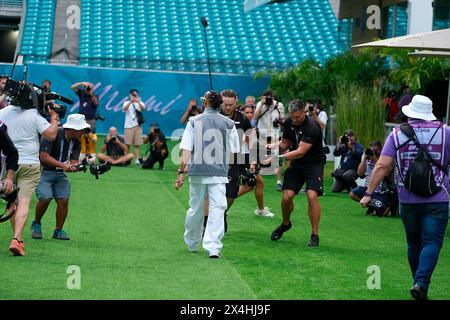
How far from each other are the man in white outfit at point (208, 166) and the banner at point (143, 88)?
1957cm

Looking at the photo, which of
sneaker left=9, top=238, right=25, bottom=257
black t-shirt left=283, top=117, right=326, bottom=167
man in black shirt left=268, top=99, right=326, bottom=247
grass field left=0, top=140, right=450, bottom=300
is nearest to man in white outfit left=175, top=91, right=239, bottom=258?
grass field left=0, top=140, right=450, bottom=300

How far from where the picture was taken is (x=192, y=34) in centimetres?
3731

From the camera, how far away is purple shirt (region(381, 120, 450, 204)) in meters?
8.97

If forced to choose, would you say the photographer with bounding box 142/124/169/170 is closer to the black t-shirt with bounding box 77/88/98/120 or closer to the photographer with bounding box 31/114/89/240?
the black t-shirt with bounding box 77/88/98/120

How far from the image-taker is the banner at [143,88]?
30750 millimetres

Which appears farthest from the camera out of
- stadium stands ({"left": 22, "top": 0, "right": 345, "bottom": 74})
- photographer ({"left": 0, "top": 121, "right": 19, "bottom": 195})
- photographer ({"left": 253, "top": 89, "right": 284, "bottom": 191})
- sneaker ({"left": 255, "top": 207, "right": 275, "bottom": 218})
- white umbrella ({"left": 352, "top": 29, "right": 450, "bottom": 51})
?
stadium stands ({"left": 22, "top": 0, "right": 345, "bottom": 74})

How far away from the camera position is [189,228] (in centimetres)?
1130

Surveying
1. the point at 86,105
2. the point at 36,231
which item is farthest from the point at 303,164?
the point at 86,105

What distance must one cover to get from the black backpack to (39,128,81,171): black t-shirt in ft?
15.4

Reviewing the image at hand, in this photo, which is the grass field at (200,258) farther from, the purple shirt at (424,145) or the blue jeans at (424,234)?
the purple shirt at (424,145)

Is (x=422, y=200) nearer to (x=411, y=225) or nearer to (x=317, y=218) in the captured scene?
(x=411, y=225)

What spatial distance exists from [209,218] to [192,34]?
26765 mm

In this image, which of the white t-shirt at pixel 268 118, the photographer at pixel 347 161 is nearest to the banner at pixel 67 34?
the white t-shirt at pixel 268 118

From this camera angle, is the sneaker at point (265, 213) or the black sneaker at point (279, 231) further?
the sneaker at point (265, 213)
